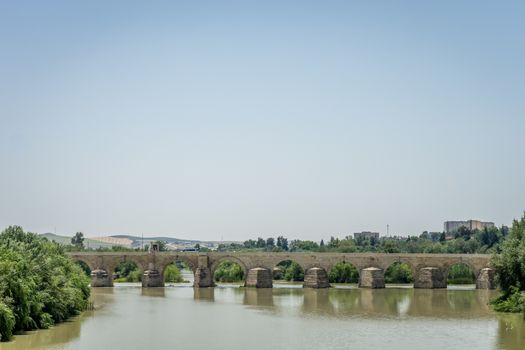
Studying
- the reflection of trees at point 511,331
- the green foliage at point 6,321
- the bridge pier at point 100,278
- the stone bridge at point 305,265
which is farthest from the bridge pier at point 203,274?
the green foliage at point 6,321

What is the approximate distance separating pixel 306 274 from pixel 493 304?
74.4 feet

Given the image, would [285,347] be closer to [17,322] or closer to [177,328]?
[177,328]

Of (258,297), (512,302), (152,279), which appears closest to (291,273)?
(152,279)

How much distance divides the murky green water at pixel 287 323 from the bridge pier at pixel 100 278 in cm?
1031

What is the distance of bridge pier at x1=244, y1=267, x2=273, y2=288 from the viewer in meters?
61.2

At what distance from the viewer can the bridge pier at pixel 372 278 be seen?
59.8 m

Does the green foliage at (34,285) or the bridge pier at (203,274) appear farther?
the bridge pier at (203,274)

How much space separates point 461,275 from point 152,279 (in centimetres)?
2760

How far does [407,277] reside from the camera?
68438 millimetres

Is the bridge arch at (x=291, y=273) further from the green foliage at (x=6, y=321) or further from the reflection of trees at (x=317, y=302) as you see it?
the green foliage at (x=6, y=321)

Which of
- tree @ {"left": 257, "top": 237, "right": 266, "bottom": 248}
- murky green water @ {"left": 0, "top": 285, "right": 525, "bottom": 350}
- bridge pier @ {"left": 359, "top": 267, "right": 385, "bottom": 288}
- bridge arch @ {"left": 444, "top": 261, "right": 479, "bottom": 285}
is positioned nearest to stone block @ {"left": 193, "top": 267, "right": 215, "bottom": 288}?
murky green water @ {"left": 0, "top": 285, "right": 525, "bottom": 350}

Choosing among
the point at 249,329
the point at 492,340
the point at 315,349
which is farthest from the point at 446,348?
the point at 249,329

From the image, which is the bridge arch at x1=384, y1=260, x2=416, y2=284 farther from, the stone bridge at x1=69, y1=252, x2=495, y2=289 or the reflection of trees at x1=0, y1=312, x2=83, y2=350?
the reflection of trees at x1=0, y1=312, x2=83, y2=350

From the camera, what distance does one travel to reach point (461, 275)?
68.6 m
